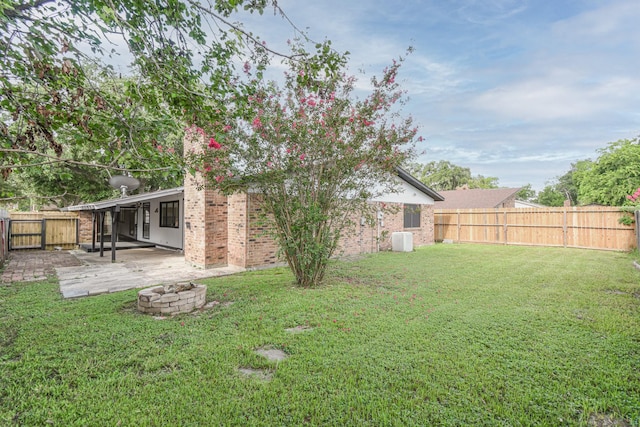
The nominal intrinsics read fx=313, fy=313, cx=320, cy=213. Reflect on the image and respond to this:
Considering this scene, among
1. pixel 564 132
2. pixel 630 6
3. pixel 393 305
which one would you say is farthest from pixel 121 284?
pixel 564 132

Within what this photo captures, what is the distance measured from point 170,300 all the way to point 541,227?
1615 cm

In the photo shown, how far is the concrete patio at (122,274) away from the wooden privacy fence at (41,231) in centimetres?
421

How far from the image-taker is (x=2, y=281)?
683 centimetres

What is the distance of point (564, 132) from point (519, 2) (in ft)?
85.3

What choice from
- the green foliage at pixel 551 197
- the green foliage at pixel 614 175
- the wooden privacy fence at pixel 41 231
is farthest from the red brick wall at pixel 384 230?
the green foliage at pixel 551 197

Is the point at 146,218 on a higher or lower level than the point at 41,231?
higher

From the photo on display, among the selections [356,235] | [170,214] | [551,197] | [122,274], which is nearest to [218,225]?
[122,274]

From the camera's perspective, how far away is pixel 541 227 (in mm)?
14703

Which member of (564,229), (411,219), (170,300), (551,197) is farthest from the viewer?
(551,197)

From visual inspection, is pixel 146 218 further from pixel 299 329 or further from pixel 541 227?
pixel 541 227

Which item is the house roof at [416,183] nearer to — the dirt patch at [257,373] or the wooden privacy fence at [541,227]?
the wooden privacy fence at [541,227]

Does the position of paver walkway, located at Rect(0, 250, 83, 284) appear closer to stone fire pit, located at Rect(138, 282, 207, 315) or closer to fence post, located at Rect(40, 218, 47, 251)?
fence post, located at Rect(40, 218, 47, 251)

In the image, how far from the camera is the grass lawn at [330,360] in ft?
7.76

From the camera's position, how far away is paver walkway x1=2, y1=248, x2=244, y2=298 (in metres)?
6.60
